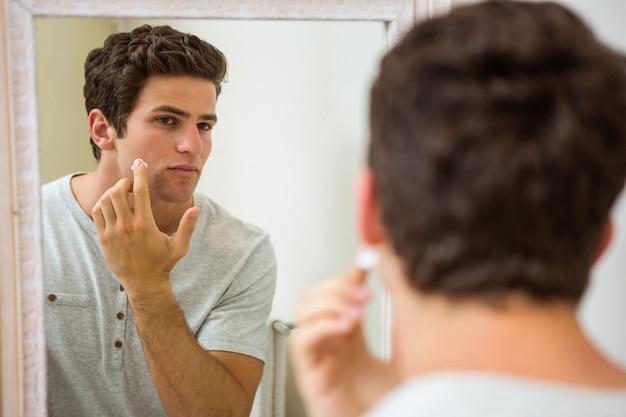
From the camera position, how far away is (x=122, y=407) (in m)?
0.85

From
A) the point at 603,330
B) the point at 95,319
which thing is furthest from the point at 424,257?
the point at 603,330

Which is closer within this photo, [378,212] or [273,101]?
[378,212]

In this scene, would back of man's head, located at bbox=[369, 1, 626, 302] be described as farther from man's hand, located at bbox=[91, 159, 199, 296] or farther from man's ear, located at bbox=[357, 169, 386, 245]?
man's hand, located at bbox=[91, 159, 199, 296]

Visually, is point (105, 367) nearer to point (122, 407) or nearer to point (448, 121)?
point (122, 407)

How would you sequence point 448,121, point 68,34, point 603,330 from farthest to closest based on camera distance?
1. point 603,330
2. point 68,34
3. point 448,121

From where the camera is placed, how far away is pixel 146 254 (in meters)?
0.83

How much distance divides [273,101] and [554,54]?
457mm

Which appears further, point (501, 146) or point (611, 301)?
point (611, 301)

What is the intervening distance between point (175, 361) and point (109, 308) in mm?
112

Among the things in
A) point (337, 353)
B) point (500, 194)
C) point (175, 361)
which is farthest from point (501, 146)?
point (175, 361)

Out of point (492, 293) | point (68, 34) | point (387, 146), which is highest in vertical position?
point (68, 34)

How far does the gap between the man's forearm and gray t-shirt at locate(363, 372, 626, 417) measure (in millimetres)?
440

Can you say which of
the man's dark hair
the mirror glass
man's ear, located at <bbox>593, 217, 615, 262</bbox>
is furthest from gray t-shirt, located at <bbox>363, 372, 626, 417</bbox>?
the man's dark hair

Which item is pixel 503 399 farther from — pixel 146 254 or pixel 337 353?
pixel 146 254
